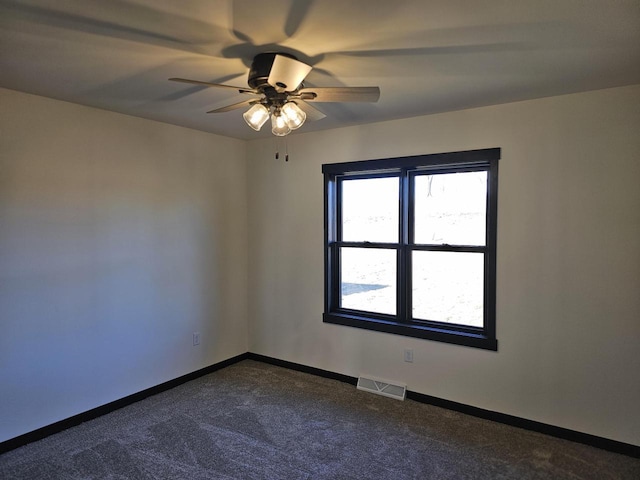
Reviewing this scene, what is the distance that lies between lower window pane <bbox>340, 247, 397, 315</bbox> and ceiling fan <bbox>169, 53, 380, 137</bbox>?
1.81m

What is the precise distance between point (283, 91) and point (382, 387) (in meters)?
2.68

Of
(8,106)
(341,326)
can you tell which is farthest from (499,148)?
(8,106)

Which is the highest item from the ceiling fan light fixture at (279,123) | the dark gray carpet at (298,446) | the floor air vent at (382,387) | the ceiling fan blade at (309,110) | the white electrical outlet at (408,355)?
the ceiling fan blade at (309,110)

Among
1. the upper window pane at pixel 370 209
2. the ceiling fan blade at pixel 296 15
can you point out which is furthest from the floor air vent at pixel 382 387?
the ceiling fan blade at pixel 296 15

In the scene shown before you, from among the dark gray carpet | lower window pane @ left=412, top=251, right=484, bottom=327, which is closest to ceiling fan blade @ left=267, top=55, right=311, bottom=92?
lower window pane @ left=412, top=251, right=484, bottom=327

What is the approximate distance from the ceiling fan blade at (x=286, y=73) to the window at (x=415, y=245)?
171cm

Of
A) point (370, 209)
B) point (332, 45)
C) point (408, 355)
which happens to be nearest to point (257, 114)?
point (332, 45)

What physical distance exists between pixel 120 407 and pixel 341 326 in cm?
200

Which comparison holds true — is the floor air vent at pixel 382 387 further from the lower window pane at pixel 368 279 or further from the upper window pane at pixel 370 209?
the upper window pane at pixel 370 209

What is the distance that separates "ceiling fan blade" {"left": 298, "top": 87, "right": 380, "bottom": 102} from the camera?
1.95 metres

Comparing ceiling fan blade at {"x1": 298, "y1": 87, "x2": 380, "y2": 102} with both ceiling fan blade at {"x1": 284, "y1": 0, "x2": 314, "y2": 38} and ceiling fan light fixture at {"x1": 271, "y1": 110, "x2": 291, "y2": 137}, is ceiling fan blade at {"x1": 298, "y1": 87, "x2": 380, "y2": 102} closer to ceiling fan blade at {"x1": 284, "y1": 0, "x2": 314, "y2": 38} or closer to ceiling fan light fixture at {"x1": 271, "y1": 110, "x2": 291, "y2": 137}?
ceiling fan light fixture at {"x1": 271, "y1": 110, "x2": 291, "y2": 137}

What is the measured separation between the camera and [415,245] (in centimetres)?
348

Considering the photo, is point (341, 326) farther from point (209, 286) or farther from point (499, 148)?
point (499, 148)

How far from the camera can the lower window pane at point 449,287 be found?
3.25 m
